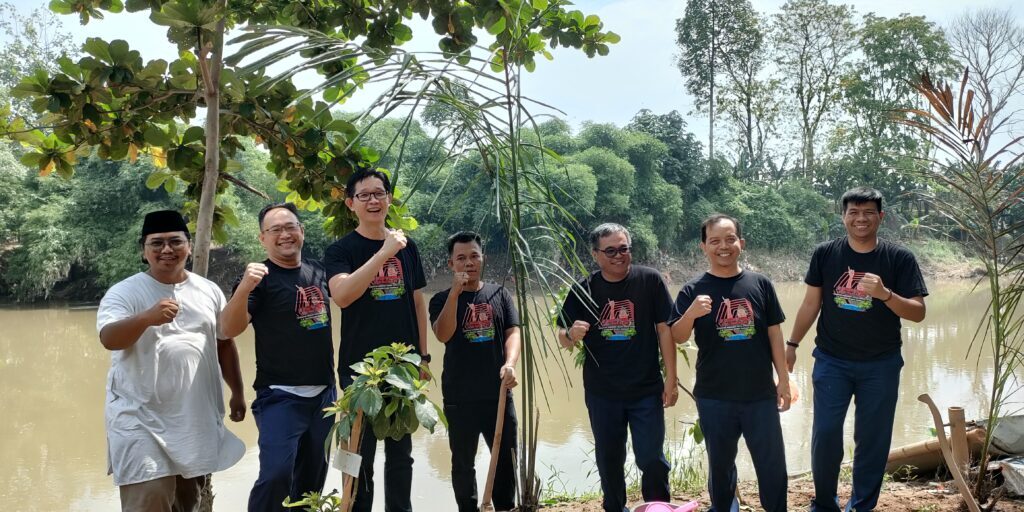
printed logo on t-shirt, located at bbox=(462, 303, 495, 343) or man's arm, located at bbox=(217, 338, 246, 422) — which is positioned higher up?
printed logo on t-shirt, located at bbox=(462, 303, 495, 343)

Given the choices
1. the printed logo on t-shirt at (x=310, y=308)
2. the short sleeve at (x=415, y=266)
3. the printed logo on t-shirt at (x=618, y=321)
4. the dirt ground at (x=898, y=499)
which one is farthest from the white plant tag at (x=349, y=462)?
the dirt ground at (x=898, y=499)

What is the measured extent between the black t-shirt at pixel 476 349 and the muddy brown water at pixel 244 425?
417 millimetres

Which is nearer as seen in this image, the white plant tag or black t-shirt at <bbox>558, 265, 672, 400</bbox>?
the white plant tag

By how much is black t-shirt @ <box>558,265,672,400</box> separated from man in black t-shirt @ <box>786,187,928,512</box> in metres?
0.64

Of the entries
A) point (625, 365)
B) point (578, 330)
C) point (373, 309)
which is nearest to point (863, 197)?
point (625, 365)

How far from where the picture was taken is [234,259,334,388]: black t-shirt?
9.16ft

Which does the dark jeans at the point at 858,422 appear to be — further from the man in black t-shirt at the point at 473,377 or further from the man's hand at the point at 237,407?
the man's hand at the point at 237,407

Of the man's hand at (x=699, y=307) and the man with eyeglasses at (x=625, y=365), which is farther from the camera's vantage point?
the man with eyeglasses at (x=625, y=365)

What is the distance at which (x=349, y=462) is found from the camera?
1989mm

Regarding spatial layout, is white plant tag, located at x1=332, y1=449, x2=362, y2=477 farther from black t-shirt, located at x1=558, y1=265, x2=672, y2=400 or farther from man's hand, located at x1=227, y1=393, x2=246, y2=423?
black t-shirt, located at x1=558, y1=265, x2=672, y2=400

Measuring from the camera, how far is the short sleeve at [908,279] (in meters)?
2.99

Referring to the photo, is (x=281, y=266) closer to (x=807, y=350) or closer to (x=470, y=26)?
(x=470, y=26)

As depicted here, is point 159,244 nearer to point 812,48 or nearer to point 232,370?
point 232,370

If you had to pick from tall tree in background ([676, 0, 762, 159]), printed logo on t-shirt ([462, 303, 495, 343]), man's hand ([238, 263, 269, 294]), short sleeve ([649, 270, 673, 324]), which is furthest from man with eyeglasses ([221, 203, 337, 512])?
tall tree in background ([676, 0, 762, 159])
